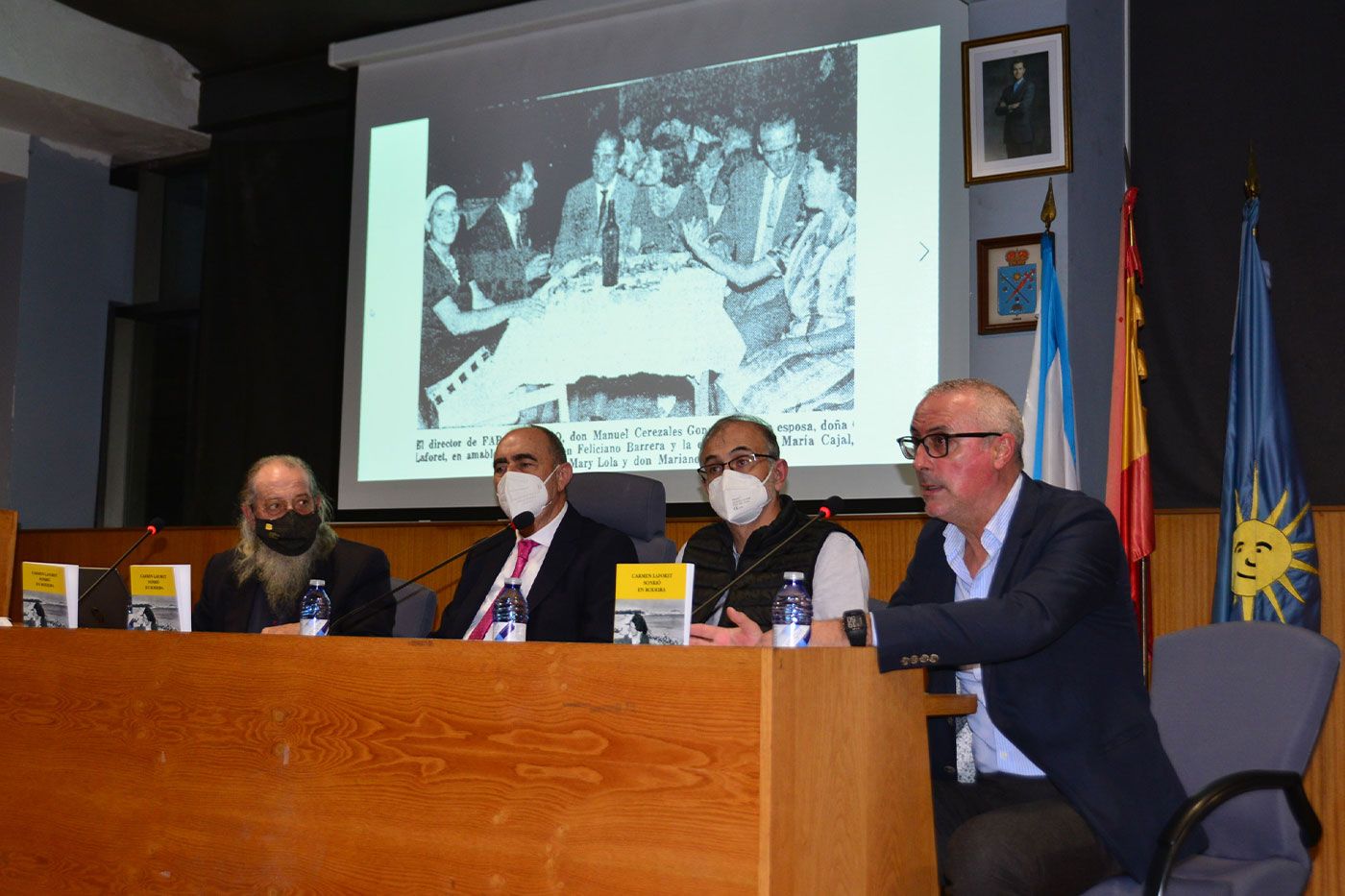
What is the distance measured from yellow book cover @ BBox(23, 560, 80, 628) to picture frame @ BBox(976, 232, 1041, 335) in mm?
2830

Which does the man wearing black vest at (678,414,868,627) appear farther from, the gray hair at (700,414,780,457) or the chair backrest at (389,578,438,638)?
the chair backrest at (389,578,438,638)

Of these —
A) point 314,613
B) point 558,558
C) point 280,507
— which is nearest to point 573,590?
point 558,558

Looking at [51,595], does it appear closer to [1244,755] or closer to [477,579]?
[477,579]

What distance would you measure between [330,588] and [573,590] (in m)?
0.66

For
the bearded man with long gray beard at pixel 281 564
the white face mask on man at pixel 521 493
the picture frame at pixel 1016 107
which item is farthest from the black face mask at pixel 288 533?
the picture frame at pixel 1016 107

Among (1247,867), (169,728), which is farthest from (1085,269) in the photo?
(169,728)

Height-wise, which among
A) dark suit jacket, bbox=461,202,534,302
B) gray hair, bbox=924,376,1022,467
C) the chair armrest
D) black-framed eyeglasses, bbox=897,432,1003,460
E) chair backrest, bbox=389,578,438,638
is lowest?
the chair armrest

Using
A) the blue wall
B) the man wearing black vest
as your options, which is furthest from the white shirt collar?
the blue wall

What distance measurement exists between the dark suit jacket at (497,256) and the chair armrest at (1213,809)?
3553 millimetres

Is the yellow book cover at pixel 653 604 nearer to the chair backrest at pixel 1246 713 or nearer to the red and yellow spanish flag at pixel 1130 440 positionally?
the chair backrest at pixel 1246 713

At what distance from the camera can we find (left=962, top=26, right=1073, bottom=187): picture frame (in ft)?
13.6

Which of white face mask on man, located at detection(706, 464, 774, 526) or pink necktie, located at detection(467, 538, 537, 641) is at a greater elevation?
A: white face mask on man, located at detection(706, 464, 774, 526)

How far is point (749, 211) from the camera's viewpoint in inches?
183

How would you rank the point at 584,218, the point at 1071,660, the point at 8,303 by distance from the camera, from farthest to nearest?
the point at 8,303 → the point at 584,218 → the point at 1071,660
